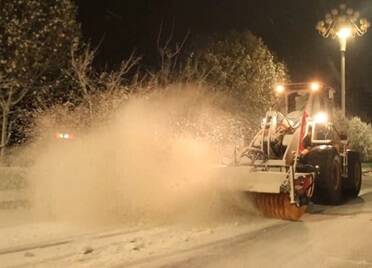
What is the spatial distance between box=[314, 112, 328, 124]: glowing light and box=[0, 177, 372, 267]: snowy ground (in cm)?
275

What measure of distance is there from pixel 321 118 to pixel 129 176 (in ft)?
15.6

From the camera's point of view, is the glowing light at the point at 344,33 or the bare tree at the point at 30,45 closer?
the bare tree at the point at 30,45

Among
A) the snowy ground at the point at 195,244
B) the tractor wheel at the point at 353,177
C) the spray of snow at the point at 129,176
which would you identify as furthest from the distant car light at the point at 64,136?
the tractor wheel at the point at 353,177

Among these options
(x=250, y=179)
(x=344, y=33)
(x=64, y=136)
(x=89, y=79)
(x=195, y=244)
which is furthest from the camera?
(x=344, y=33)

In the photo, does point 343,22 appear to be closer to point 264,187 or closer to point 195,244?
point 264,187

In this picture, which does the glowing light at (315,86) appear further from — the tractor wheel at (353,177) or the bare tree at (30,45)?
the bare tree at (30,45)

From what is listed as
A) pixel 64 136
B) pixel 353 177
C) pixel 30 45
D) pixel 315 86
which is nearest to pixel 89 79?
pixel 30 45

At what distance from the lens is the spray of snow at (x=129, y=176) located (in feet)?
37.9

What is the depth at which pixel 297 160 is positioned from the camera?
40.4 feet

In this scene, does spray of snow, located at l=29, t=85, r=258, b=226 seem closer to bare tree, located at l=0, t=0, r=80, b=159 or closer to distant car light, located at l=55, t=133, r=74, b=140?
distant car light, located at l=55, t=133, r=74, b=140

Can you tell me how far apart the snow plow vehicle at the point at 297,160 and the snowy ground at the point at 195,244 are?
1.62ft

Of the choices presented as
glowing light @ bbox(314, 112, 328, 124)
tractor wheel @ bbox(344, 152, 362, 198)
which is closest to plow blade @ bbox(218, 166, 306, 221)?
glowing light @ bbox(314, 112, 328, 124)

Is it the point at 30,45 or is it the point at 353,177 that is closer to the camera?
the point at 353,177

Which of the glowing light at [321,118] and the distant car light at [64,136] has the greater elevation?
the glowing light at [321,118]
